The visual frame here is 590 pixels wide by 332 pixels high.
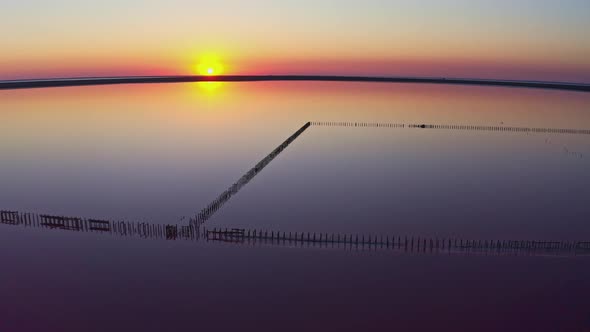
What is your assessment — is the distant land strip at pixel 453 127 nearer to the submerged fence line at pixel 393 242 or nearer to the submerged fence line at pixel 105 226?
the submerged fence line at pixel 393 242

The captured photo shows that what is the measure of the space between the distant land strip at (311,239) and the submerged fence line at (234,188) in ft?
4.19

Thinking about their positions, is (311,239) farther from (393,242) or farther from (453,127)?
(453,127)

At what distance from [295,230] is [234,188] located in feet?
23.9

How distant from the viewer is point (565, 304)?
49.7ft

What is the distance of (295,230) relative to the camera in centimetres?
2109

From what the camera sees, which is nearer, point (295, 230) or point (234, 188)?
point (295, 230)

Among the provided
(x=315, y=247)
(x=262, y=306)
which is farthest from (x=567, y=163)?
(x=262, y=306)

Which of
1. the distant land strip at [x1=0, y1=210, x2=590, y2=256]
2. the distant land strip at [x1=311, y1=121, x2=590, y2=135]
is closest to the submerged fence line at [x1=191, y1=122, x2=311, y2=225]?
the distant land strip at [x1=0, y1=210, x2=590, y2=256]

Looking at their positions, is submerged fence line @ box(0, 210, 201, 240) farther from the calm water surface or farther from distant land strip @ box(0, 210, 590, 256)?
the calm water surface

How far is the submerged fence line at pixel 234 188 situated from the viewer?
22.3m

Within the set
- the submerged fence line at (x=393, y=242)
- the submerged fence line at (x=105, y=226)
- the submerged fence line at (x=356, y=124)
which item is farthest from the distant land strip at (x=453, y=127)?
the submerged fence line at (x=105, y=226)

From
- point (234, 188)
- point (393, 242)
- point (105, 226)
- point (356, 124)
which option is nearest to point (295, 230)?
point (393, 242)

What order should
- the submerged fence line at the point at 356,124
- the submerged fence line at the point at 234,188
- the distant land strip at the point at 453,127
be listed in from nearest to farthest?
the submerged fence line at the point at 234,188, the distant land strip at the point at 453,127, the submerged fence line at the point at 356,124

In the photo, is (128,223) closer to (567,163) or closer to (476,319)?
(476,319)
